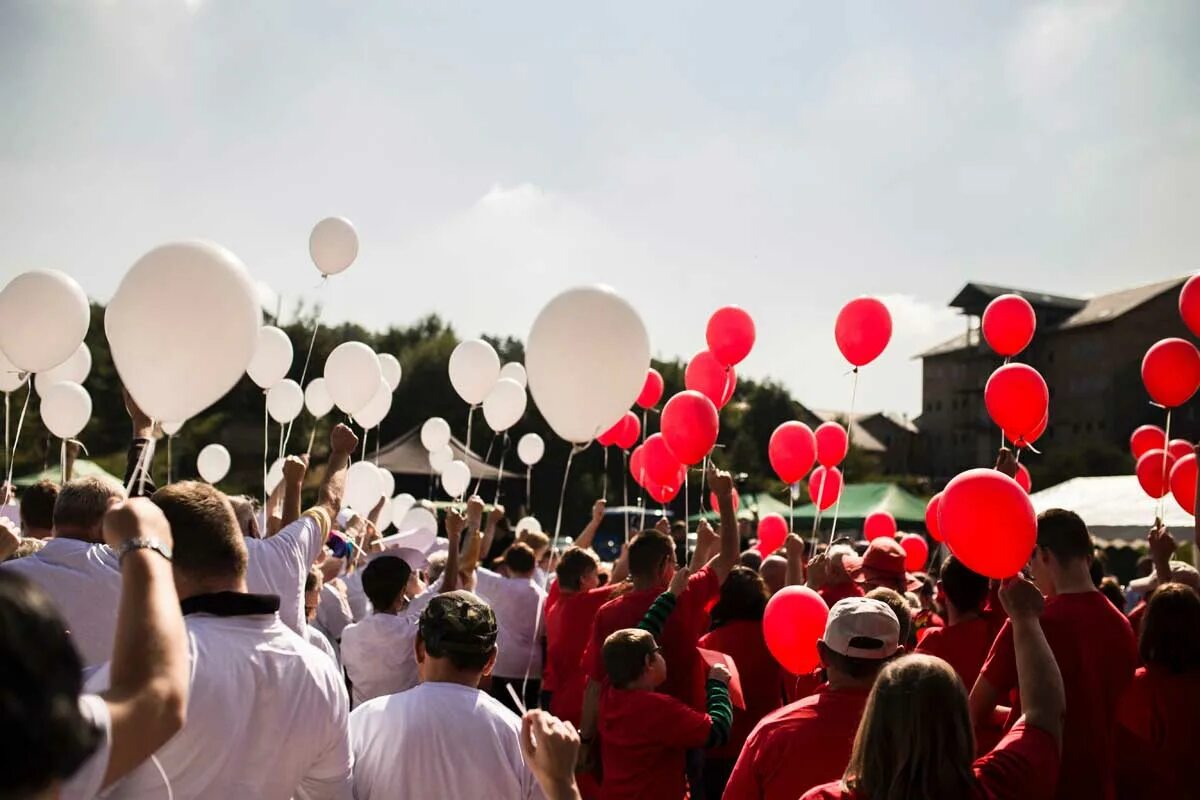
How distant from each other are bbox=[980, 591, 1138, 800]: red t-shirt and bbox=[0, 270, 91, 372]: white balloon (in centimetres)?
478

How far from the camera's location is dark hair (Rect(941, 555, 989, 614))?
3895 millimetres

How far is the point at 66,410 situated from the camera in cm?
762

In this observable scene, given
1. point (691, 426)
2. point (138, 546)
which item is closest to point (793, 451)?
point (691, 426)

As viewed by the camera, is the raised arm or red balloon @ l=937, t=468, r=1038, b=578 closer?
the raised arm

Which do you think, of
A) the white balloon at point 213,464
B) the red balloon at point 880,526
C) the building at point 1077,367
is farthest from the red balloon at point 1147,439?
the building at point 1077,367

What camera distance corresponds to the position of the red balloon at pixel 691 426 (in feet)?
18.5

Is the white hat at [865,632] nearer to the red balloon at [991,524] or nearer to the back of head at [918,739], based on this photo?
the red balloon at [991,524]

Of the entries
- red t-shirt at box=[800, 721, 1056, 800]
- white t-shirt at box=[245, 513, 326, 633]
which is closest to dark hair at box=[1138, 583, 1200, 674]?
red t-shirt at box=[800, 721, 1056, 800]

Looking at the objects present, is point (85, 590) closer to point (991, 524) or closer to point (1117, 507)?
point (991, 524)

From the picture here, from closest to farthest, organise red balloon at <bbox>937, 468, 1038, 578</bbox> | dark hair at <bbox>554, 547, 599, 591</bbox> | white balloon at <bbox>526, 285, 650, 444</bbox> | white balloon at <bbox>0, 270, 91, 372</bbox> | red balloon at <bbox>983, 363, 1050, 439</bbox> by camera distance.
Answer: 1. red balloon at <bbox>937, 468, 1038, 578</bbox>
2. white balloon at <bbox>526, 285, 650, 444</bbox>
3. white balloon at <bbox>0, 270, 91, 372</bbox>
4. red balloon at <bbox>983, 363, 1050, 439</bbox>
5. dark hair at <bbox>554, 547, 599, 591</bbox>

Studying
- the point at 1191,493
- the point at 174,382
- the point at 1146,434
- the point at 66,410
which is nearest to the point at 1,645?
the point at 174,382

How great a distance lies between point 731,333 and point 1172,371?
293 cm

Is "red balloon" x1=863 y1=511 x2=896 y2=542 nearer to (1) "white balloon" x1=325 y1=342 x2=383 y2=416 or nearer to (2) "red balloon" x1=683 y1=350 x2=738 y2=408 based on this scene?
(2) "red balloon" x1=683 y1=350 x2=738 y2=408

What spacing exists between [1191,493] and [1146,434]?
6.35 feet
